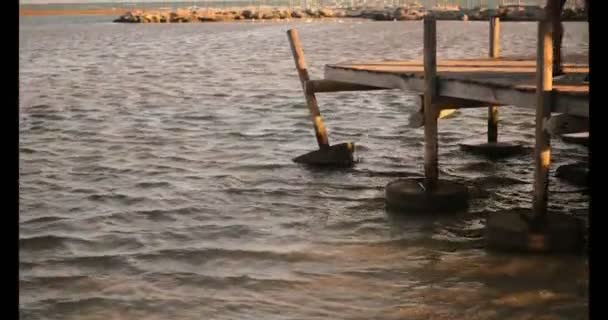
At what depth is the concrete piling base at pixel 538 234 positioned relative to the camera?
7.91 m

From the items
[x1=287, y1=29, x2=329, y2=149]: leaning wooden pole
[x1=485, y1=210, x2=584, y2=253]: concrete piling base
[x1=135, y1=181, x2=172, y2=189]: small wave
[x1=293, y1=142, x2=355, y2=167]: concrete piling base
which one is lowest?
[x1=135, y1=181, x2=172, y2=189]: small wave

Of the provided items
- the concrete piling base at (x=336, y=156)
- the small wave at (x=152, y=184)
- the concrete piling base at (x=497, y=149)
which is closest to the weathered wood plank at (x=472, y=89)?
the concrete piling base at (x=336, y=156)

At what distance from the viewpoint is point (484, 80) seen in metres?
8.48

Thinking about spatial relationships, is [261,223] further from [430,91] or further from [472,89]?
[472,89]

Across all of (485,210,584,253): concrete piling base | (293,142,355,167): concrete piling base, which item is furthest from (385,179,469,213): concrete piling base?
(293,142,355,167): concrete piling base

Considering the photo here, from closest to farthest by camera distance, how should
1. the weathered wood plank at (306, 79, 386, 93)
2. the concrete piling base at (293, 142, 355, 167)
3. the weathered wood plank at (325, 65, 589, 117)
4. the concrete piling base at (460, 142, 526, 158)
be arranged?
1. the weathered wood plank at (325, 65, 589, 117)
2. the weathered wood plank at (306, 79, 386, 93)
3. the concrete piling base at (293, 142, 355, 167)
4. the concrete piling base at (460, 142, 526, 158)

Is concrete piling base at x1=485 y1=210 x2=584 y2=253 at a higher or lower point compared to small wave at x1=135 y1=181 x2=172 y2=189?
higher

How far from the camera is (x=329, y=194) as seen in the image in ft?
37.8

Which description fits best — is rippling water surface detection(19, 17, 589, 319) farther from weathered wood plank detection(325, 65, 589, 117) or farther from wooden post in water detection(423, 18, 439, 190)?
weathered wood plank detection(325, 65, 589, 117)

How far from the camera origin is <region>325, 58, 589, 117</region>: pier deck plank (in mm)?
7371

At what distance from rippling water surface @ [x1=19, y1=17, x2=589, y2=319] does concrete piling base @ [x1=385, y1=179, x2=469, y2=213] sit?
0.19m

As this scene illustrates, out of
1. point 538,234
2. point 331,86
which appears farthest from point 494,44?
point 538,234

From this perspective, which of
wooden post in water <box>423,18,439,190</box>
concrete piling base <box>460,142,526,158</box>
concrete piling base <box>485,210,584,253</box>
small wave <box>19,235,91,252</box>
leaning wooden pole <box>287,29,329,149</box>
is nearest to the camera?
concrete piling base <box>485,210,584,253</box>

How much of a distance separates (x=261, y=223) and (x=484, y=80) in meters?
3.22
